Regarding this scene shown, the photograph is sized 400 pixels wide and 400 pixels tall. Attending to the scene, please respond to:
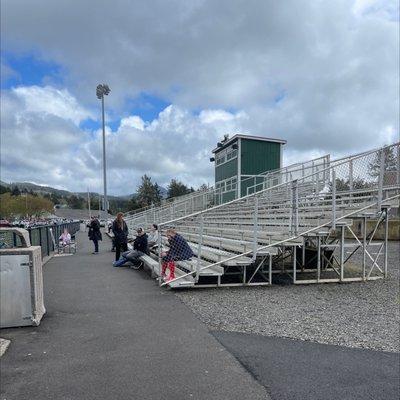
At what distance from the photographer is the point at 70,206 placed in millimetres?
171375

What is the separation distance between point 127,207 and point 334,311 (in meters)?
79.9

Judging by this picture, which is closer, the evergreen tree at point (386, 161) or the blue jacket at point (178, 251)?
the blue jacket at point (178, 251)

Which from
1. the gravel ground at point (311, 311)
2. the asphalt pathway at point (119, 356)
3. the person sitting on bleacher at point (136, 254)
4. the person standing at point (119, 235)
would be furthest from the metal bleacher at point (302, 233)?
the person standing at point (119, 235)

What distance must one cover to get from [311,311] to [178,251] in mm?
3295

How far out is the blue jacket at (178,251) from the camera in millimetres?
9461

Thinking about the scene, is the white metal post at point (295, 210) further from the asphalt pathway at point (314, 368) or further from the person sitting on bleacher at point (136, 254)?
the person sitting on bleacher at point (136, 254)

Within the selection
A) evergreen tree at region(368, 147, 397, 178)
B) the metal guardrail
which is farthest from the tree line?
evergreen tree at region(368, 147, 397, 178)

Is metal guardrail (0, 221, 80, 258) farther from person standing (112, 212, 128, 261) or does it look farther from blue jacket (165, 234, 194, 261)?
blue jacket (165, 234, 194, 261)

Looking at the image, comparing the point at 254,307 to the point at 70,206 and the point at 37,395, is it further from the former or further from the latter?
the point at 70,206

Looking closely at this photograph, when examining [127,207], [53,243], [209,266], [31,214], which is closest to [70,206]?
[31,214]

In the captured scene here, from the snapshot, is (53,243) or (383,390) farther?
(53,243)

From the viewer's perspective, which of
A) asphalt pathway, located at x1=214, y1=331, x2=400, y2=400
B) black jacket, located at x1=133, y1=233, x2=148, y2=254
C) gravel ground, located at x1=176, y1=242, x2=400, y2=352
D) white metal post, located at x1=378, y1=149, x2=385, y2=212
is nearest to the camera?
asphalt pathway, located at x1=214, y1=331, x2=400, y2=400

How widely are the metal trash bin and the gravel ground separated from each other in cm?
262

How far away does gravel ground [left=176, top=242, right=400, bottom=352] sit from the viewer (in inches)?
243
